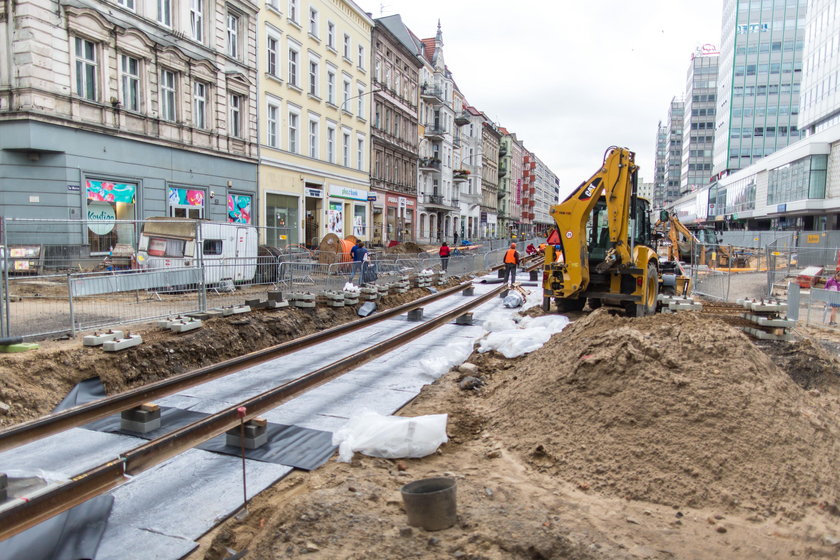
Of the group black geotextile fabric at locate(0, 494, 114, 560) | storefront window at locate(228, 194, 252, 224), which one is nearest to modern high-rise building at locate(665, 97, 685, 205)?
storefront window at locate(228, 194, 252, 224)

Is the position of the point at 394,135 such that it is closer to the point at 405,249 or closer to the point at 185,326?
the point at 405,249

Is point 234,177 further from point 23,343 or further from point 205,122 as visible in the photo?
point 23,343

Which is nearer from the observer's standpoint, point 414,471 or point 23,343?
point 414,471

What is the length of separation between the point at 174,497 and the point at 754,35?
9994 cm

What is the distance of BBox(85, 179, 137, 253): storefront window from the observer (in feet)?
46.7

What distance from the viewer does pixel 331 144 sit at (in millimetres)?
33094

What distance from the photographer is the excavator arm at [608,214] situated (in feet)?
35.2

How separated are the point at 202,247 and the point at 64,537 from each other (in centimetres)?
915

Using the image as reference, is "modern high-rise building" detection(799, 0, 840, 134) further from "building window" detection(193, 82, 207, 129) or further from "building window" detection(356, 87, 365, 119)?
"building window" detection(193, 82, 207, 129)

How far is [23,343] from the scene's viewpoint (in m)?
7.59

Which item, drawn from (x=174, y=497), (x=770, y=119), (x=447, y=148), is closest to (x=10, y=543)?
(x=174, y=497)

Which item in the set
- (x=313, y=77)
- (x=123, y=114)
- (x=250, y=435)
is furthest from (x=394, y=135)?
(x=250, y=435)

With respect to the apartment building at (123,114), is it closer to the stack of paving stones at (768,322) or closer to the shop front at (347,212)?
the shop front at (347,212)

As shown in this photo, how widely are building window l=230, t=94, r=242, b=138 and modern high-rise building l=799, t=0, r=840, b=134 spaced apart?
49769mm
